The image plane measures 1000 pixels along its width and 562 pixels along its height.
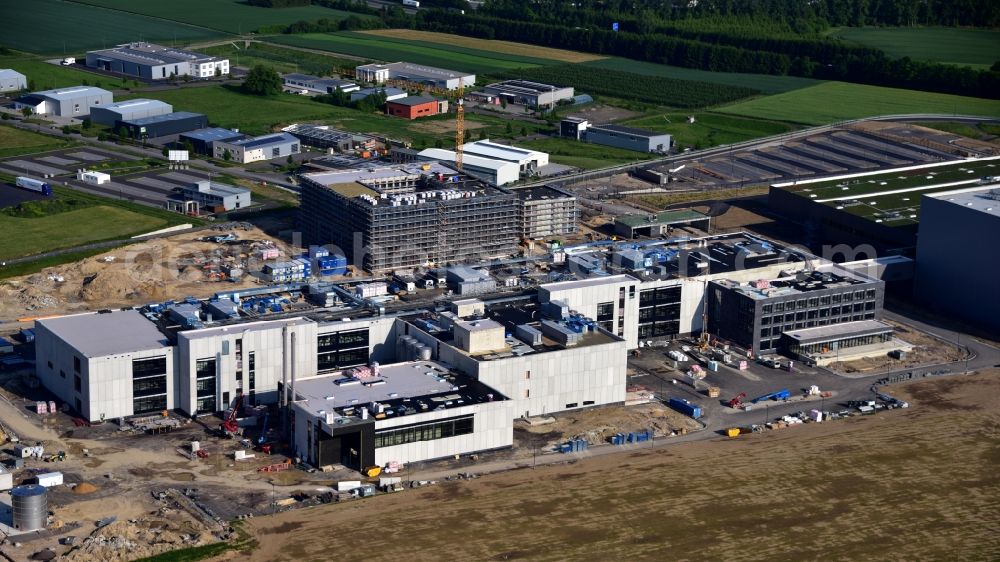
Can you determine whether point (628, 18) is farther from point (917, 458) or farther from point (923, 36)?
point (917, 458)

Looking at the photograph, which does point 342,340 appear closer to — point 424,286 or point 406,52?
point 424,286

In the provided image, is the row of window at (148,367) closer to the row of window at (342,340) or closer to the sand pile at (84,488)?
the row of window at (342,340)

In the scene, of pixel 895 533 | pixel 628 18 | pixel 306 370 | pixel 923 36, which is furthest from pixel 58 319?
pixel 923 36

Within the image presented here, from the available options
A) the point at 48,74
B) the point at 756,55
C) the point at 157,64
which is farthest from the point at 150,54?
the point at 756,55

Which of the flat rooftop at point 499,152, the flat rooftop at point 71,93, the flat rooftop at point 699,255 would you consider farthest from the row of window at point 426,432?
the flat rooftop at point 71,93

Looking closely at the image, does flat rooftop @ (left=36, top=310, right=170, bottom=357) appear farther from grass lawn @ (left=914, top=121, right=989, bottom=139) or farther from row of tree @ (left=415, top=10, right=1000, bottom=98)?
row of tree @ (left=415, top=10, right=1000, bottom=98)

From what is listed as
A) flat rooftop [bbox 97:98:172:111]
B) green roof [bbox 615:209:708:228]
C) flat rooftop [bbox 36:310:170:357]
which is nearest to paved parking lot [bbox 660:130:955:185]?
green roof [bbox 615:209:708:228]
